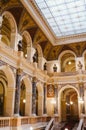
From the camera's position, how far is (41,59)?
18.0 metres

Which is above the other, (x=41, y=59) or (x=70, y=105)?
(x=41, y=59)

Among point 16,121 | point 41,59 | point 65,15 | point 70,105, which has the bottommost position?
point 16,121

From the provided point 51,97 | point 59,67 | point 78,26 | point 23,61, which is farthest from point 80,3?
point 51,97

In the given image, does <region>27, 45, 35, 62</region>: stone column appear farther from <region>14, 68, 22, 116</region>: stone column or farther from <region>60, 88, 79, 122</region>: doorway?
<region>60, 88, 79, 122</region>: doorway

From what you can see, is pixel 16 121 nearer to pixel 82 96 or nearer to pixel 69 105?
pixel 82 96

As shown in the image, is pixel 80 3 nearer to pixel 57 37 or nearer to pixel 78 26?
pixel 78 26

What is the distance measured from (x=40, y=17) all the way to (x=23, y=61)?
3683 millimetres

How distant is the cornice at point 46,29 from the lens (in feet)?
42.4

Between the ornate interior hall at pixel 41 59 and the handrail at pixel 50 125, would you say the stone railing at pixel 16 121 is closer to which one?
the ornate interior hall at pixel 41 59

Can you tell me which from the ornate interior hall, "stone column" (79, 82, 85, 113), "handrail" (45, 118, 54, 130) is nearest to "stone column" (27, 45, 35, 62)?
the ornate interior hall

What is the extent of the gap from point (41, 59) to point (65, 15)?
16.4ft

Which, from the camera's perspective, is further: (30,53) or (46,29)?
(46,29)

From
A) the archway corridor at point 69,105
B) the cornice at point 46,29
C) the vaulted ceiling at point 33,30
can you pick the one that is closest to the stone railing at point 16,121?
the archway corridor at point 69,105

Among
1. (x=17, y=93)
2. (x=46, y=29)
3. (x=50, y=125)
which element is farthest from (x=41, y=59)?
(x=17, y=93)
